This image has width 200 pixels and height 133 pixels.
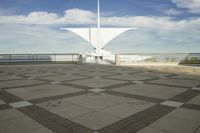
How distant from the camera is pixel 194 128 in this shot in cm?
314

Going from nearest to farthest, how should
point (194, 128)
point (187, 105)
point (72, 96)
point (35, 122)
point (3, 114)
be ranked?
point (194, 128) → point (35, 122) → point (3, 114) → point (187, 105) → point (72, 96)

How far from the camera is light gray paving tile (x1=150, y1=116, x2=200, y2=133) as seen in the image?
3061 millimetres

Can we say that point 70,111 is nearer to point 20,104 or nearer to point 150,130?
point 20,104

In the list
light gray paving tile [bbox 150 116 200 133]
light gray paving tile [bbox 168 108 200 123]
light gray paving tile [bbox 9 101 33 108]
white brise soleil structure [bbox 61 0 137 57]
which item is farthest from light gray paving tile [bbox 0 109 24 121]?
white brise soleil structure [bbox 61 0 137 57]

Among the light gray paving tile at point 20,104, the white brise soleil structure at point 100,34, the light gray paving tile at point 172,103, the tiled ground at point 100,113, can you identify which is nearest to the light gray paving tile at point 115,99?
the tiled ground at point 100,113

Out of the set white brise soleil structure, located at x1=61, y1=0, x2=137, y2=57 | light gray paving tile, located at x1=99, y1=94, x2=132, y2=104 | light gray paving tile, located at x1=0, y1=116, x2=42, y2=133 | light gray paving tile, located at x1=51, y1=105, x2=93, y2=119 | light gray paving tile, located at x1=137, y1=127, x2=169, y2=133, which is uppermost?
white brise soleil structure, located at x1=61, y1=0, x2=137, y2=57

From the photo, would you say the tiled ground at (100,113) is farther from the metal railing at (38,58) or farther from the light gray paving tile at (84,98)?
the metal railing at (38,58)

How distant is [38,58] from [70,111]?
2028 cm

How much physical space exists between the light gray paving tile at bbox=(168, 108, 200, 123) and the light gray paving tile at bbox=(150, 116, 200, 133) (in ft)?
0.57

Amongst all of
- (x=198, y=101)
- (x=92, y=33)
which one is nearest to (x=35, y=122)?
(x=198, y=101)

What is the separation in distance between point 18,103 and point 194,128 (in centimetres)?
399

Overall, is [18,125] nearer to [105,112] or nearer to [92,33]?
[105,112]

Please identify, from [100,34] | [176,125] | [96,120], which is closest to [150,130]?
[176,125]

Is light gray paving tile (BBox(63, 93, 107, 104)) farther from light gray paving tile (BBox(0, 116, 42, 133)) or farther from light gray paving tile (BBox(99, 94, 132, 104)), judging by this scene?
light gray paving tile (BBox(0, 116, 42, 133))
